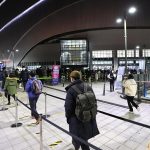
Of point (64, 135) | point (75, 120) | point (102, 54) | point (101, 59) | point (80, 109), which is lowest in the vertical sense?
point (64, 135)

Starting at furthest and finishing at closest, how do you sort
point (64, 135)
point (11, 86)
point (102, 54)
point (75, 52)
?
1. point (102, 54)
2. point (75, 52)
3. point (11, 86)
4. point (64, 135)

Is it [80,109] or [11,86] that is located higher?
[80,109]

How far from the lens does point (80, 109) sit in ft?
11.4

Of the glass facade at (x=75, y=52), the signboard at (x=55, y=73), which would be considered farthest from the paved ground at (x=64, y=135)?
the glass facade at (x=75, y=52)

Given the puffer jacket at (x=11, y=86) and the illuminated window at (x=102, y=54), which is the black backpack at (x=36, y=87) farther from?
the illuminated window at (x=102, y=54)

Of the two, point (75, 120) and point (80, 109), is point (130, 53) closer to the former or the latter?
point (75, 120)

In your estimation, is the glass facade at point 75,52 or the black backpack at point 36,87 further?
the glass facade at point 75,52

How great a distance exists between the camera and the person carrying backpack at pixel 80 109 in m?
3.51

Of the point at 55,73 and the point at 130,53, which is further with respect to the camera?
the point at 130,53

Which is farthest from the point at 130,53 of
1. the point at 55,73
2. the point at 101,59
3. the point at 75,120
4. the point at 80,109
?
the point at 80,109

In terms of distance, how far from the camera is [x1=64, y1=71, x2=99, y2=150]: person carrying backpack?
3514 mm

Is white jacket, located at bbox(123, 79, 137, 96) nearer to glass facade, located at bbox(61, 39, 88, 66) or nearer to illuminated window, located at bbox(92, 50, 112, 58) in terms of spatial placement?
glass facade, located at bbox(61, 39, 88, 66)

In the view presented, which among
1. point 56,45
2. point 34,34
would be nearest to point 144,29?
point 56,45

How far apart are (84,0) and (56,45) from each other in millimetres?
15180
